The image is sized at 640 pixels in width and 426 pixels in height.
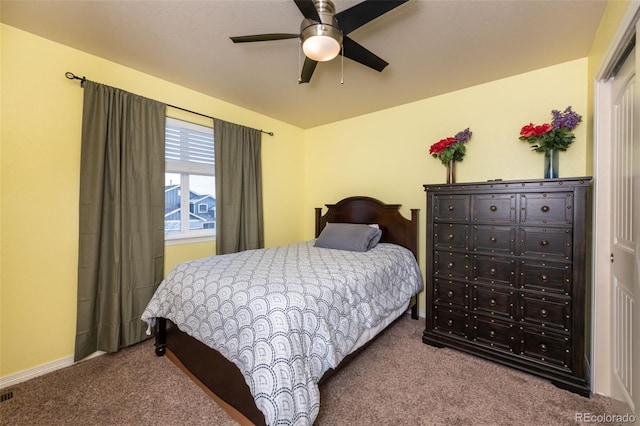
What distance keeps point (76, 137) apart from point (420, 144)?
3318 mm

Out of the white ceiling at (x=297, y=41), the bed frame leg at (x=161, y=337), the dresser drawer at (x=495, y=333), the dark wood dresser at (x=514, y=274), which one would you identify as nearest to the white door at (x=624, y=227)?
the dark wood dresser at (x=514, y=274)

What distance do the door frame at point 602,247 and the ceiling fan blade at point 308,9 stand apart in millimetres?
1834

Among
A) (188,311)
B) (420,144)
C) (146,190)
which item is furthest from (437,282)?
(146,190)

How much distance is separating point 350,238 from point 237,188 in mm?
1470

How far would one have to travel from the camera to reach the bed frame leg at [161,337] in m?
2.14

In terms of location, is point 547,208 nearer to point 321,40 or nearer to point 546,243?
point 546,243

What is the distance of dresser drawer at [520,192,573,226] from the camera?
1849mm

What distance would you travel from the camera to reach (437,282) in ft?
7.87

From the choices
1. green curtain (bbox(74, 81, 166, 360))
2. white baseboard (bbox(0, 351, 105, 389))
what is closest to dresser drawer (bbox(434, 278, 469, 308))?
green curtain (bbox(74, 81, 166, 360))

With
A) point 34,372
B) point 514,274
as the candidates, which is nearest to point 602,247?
point 514,274

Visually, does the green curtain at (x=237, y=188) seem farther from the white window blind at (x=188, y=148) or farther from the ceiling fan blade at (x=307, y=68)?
the ceiling fan blade at (x=307, y=68)

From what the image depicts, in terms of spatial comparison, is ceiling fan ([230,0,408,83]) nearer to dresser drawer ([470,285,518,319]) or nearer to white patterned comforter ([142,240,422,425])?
white patterned comforter ([142,240,422,425])

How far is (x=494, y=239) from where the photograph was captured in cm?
213

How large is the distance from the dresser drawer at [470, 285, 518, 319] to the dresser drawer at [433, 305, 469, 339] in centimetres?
13
